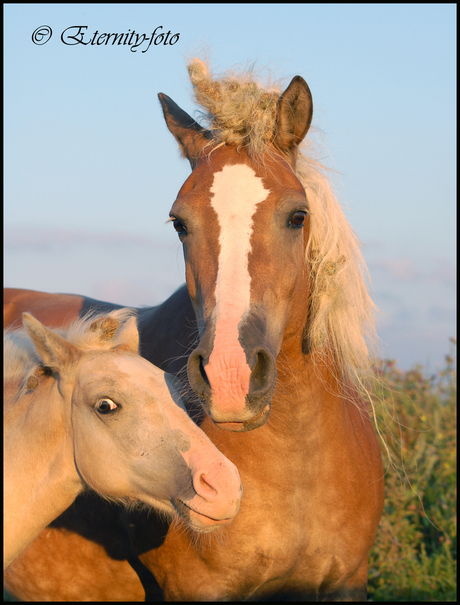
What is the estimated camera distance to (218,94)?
8.99ft

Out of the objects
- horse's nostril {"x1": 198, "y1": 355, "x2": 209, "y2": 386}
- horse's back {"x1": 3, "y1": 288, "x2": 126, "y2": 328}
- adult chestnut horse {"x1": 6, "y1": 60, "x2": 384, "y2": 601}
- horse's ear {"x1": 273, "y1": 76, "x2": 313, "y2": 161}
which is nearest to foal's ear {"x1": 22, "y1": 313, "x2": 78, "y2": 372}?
adult chestnut horse {"x1": 6, "y1": 60, "x2": 384, "y2": 601}

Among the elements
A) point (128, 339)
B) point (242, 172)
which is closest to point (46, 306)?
point (128, 339)

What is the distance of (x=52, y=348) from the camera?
7.93 ft

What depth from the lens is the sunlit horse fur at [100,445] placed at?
7.27ft

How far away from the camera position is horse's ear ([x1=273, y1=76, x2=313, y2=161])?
2662 mm

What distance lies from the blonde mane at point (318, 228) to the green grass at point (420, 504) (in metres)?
0.42

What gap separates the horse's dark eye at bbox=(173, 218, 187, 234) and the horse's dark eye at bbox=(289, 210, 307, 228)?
512 mm

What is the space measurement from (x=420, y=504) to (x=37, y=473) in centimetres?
359

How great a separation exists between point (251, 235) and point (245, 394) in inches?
Answer: 27.9

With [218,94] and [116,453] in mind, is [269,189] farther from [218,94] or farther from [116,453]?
[116,453]

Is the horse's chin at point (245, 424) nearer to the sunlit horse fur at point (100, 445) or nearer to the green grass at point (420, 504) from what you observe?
the sunlit horse fur at point (100, 445)

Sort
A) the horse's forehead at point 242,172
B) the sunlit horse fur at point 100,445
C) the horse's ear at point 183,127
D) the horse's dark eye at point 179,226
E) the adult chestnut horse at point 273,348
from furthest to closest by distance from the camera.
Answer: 1. the horse's ear at point 183,127
2. the horse's dark eye at point 179,226
3. the horse's forehead at point 242,172
4. the adult chestnut horse at point 273,348
5. the sunlit horse fur at point 100,445

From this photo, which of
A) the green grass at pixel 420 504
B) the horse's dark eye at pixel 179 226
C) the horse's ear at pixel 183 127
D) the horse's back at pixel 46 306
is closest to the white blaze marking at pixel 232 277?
the horse's dark eye at pixel 179 226

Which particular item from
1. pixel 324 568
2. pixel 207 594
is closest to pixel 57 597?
pixel 207 594
